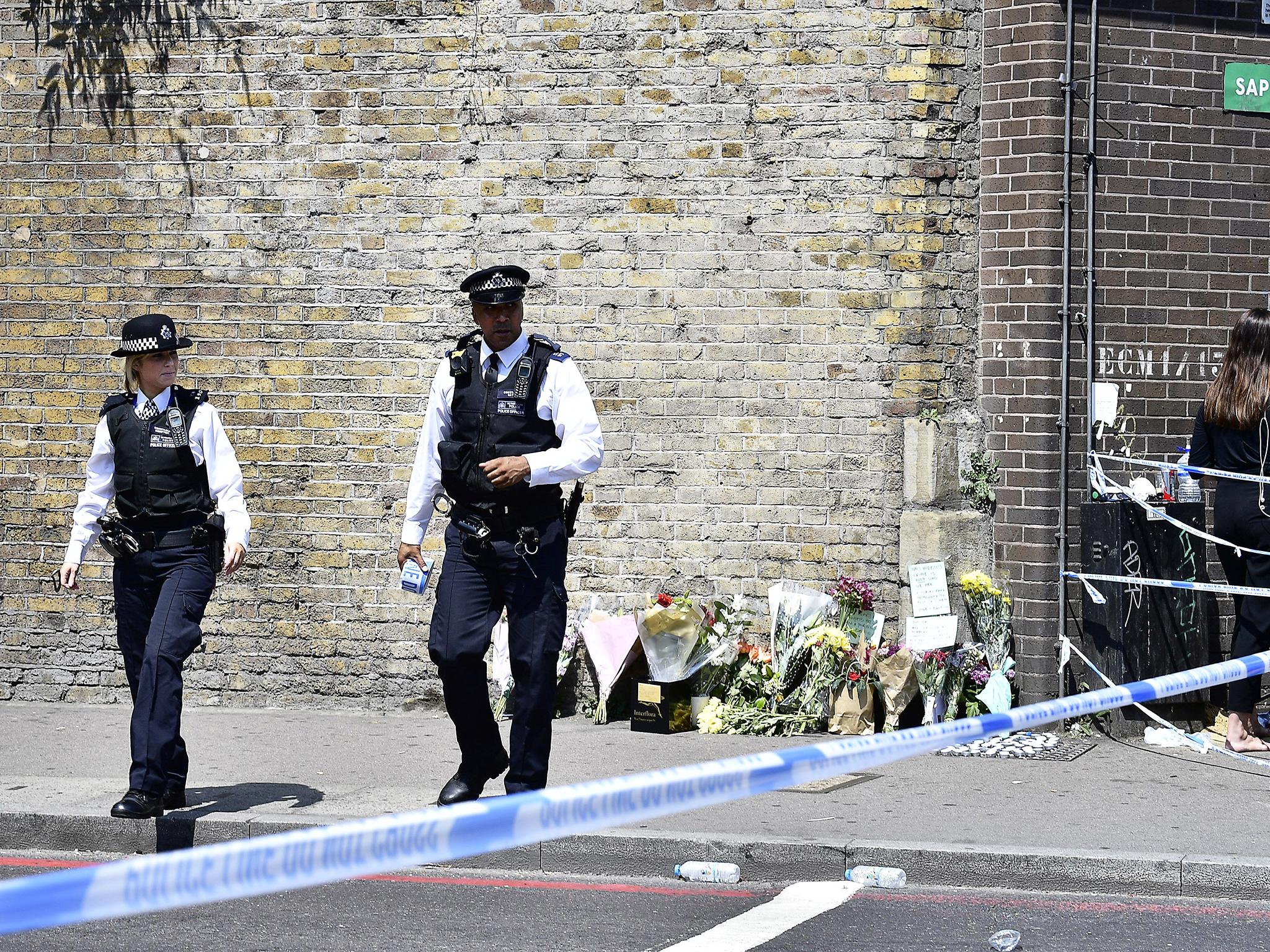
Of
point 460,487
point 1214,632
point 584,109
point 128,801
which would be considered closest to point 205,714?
point 128,801

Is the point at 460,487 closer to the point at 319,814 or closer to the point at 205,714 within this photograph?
the point at 319,814

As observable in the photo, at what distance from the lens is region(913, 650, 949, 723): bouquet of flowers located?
318 inches

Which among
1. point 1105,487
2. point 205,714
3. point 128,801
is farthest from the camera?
point 205,714

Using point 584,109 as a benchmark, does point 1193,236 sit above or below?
below

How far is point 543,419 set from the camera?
20.6ft

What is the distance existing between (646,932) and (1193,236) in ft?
17.7

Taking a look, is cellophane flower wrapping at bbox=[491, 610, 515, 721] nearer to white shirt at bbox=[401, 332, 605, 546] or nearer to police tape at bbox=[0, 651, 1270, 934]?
white shirt at bbox=[401, 332, 605, 546]

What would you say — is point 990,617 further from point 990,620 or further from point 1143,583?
point 1143,583

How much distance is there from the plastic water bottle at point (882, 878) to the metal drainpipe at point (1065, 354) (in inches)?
113

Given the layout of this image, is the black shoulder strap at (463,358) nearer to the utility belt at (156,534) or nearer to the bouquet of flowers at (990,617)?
the utility belt at (156,534)

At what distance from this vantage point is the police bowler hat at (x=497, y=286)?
6219 mm

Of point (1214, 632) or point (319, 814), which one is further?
point (1214, 632)

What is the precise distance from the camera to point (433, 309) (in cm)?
884

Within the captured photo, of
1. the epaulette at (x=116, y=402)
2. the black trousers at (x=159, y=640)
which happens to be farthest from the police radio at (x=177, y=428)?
the black trousers at (x=159, y=640)
